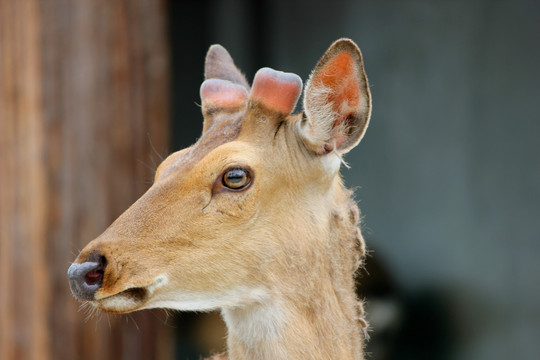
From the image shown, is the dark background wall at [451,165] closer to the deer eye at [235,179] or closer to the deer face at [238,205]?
the deer face at [238,205]

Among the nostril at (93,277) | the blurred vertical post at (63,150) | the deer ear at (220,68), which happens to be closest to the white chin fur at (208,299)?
the nostril at (93,277)

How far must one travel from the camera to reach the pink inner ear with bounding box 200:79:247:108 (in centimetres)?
379

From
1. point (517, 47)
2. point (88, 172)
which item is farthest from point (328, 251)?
point (517, 47)

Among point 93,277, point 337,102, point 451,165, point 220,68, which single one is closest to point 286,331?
point 93,277

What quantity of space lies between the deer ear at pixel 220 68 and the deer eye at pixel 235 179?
0.90 m

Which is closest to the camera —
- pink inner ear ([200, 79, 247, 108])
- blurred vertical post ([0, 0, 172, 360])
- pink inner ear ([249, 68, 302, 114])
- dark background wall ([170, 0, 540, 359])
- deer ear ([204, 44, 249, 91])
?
pink inner ear ([249, 68, 302, 114])

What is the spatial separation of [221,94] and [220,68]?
0.90ft

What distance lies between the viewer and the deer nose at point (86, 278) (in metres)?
2.95

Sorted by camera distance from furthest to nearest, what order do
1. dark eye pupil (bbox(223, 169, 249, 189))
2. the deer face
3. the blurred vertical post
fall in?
the blurred vertical post
dark eye pupil (bbox(223, 169, 249, 189))
the deer face

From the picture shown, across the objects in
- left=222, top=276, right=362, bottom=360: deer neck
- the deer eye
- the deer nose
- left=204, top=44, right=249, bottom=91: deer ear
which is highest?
left=204, top=44, right=249, bottom=91: deer ear

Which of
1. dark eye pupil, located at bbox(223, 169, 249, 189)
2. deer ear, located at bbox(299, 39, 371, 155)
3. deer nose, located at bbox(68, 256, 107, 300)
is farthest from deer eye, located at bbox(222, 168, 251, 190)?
deer nose, located at bbox(68, 256, 107, 300)

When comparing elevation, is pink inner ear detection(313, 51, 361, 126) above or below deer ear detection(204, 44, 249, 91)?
below

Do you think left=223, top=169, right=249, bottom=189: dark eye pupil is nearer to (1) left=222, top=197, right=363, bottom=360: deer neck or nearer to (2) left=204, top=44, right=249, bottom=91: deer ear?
(1) left=222, top=197, right=363, bottom=360: deer neck

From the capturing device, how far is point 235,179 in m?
3.23
